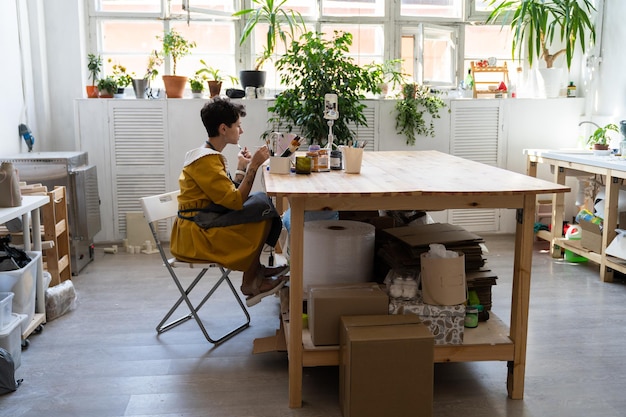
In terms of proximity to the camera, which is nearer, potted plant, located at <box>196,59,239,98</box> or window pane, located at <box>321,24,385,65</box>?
potted plant, located at <box>196,59,239,98</box>

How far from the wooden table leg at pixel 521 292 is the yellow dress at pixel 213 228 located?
47.7 inches

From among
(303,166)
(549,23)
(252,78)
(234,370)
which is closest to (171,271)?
(234,370)

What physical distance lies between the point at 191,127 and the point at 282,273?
8.65ft

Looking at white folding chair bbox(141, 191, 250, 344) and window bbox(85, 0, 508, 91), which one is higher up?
window bbox(85, 0, 508, 91)

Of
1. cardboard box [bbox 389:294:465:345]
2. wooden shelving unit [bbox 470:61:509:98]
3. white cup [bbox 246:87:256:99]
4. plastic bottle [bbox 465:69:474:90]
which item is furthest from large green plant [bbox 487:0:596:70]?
cardboard box [bbox 389:294:465:345]

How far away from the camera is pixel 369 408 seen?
2453 millimetres

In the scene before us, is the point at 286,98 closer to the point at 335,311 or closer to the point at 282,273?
the point at 282,273

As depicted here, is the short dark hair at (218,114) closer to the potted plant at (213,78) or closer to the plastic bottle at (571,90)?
the potted plant at (213,78)

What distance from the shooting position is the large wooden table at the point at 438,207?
256cm

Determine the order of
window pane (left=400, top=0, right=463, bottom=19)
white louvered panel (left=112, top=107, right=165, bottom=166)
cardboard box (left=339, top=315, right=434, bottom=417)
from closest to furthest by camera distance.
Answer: cardboard box (left=339, top=315, right=434, bottom=417)
white louvered panel (left=112, top=107, right=165, bottom=166)
window pane (left=400, top=0, right=463, bottom=19)

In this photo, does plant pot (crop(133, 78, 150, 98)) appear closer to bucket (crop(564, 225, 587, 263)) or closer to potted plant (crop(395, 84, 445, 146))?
potted plant (crop(395, 84, 445, 146))

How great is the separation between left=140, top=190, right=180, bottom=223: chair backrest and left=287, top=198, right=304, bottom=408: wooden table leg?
1.12m

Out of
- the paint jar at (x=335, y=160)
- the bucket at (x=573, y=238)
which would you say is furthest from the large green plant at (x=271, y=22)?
the bucket at (x=573, y=238)

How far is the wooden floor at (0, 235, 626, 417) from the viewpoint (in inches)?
106
